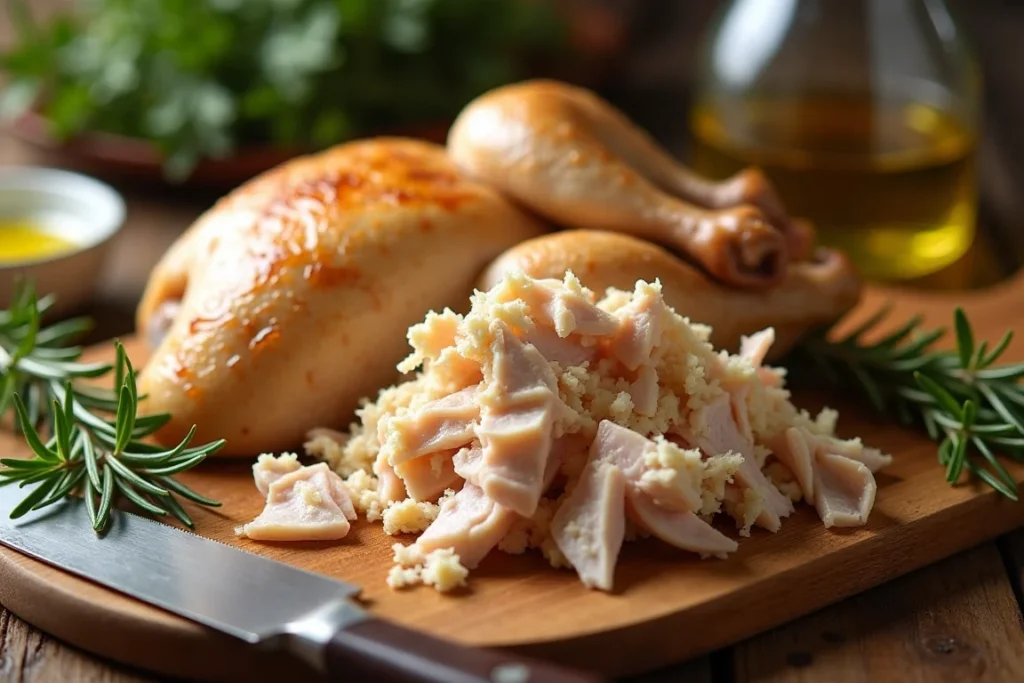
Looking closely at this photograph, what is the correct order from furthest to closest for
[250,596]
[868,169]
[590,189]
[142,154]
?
[142,154] → [868,169] → [590,189] → [250,596]

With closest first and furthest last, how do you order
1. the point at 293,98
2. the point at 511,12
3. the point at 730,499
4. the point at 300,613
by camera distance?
1. the point at 300,613
2. the point at 730,499
3. the point at 293,98
4. the point at 511,12

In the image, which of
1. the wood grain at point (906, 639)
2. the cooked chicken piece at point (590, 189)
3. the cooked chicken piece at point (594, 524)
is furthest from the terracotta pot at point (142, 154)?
the wood grain at point (906, 639)

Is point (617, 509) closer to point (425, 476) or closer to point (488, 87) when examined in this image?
point (425, 476)

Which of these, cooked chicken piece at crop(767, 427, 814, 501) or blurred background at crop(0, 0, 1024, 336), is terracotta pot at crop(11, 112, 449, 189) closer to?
blurred background at crop(0, 0, 1024, 336)

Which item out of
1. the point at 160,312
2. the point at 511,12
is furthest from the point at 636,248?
the point at 511,12

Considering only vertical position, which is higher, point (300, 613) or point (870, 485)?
point (300, 613)

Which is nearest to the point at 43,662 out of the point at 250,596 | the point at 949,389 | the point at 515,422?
the point at 250,596

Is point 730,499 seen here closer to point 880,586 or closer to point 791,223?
point 880,586
